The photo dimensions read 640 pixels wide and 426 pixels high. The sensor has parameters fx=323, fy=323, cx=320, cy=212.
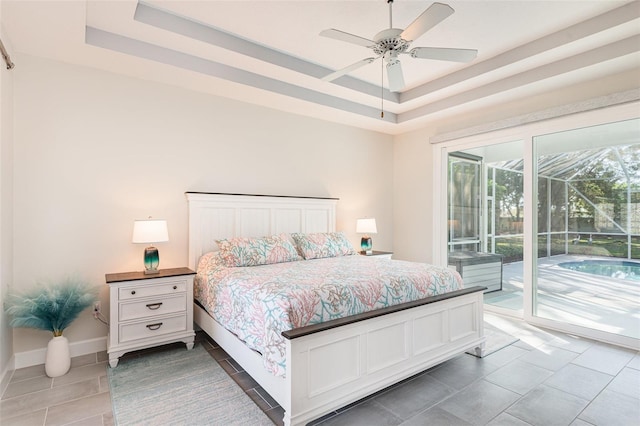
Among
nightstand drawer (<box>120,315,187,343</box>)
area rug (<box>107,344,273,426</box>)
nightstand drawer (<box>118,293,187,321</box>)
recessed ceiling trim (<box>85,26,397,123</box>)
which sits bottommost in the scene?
area rug (<box>107,344,273,426</box>)

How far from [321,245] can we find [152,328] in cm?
195

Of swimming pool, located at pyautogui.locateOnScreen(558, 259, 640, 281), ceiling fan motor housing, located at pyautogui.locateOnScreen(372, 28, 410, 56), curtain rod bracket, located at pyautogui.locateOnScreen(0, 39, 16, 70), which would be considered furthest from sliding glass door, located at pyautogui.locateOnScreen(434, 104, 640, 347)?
curtain rod bracket, located at pyautogui.locateOnScreen(0, 39, 16, 70)

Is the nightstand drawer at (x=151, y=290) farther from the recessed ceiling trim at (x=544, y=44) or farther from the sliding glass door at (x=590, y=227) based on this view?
the sliding glass door at (x=590, y=227)

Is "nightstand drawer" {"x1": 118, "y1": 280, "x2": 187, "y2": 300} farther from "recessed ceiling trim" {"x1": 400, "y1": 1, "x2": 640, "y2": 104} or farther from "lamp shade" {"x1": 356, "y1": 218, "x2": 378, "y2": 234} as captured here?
"recessed ceiling trim" {"x1": 400, "y1": 1, "x2": 640, "y2": 104}

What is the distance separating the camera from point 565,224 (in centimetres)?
376

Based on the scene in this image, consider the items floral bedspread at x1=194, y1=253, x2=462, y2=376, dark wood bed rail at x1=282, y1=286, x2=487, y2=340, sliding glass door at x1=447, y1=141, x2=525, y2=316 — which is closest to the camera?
dark wood bed rail at x1=282, y1=286, x2=487, y2=340

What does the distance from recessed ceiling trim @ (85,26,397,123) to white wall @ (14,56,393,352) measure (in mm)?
506

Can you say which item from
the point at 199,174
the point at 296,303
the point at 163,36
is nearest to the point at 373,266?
the point at 296,303

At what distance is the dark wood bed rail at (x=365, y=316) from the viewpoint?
1.89 meters

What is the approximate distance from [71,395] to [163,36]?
2.96 metres

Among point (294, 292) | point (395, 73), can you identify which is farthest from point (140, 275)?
point (395, 73)

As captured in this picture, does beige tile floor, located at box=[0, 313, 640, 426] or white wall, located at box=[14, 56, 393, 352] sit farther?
white wall, located at box=[14, 56, 393, 352]

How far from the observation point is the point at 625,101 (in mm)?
3178

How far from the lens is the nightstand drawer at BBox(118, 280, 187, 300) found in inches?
113
